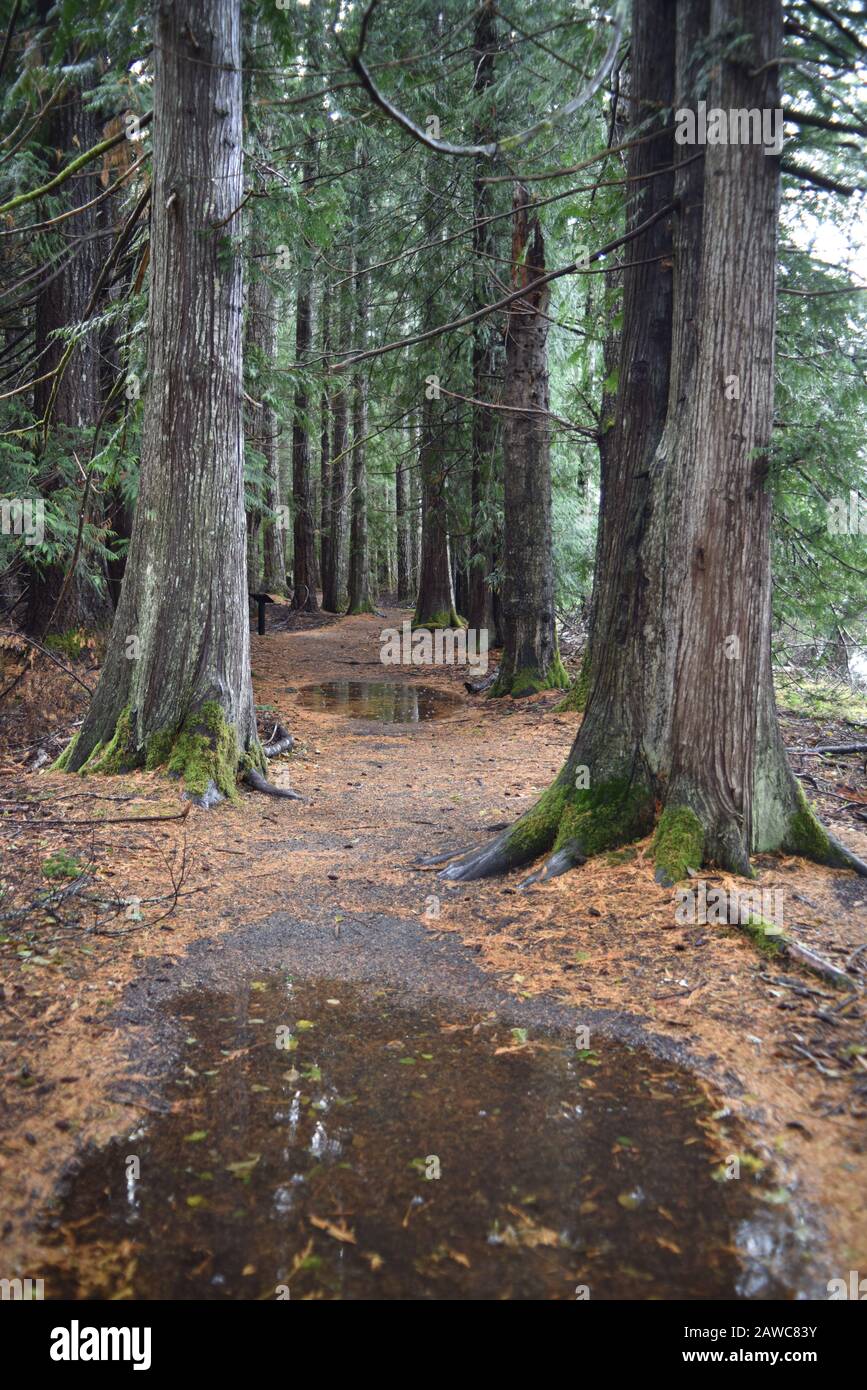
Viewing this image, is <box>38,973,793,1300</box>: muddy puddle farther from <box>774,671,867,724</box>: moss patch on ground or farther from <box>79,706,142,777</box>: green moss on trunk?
<box>774,671,867,724</box>: moss patch on ground

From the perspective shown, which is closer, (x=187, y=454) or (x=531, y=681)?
(x=187, y=454)

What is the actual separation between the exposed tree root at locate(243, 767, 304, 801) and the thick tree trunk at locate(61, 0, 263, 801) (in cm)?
17

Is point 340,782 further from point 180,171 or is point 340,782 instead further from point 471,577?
point 471,577

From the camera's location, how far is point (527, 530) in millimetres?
13086

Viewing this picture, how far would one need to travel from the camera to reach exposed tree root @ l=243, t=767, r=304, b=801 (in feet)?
25.5

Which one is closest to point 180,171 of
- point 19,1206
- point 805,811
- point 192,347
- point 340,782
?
point 192,347

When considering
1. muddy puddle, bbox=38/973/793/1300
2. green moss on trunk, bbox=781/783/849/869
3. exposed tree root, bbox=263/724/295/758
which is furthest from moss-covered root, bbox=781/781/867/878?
exposed tree root, bbox=263/724/295/758

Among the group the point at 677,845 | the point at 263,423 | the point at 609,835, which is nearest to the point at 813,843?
the point at 677,845

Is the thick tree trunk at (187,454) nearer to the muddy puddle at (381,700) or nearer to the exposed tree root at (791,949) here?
the exposed tree root at (791,949)

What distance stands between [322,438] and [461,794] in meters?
→ 25.2

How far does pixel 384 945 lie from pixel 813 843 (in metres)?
2.84

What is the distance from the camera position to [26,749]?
8945 millimetres

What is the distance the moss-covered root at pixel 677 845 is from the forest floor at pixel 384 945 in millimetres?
146

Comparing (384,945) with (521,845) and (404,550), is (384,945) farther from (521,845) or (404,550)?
(404,550)
